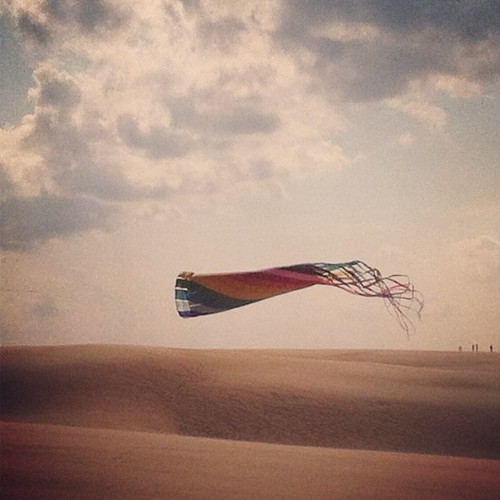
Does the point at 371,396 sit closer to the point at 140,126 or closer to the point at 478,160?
the point at 478,160

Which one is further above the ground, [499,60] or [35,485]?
[499,60]

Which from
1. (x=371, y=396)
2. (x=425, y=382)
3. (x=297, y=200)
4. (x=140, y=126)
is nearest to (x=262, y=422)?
(x=371, y=396)

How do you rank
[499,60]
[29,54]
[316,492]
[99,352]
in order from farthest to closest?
[99,352], [29,54], [499,60], [316,492]

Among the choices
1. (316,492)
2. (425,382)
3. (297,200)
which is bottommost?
(316,492)

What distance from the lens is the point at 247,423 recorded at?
5797 millimetres

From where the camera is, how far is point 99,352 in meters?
6.96

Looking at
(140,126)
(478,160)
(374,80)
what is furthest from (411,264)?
(140,126)

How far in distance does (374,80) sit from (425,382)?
269 centimetres

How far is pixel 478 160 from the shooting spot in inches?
216

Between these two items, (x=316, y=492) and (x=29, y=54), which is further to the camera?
(x=29, y=54)

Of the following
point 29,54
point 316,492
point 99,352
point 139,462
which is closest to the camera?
point 316,492

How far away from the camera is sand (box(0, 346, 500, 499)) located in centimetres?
421

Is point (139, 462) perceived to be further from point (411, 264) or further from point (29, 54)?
point (29, 54)

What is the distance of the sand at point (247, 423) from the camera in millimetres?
4215
